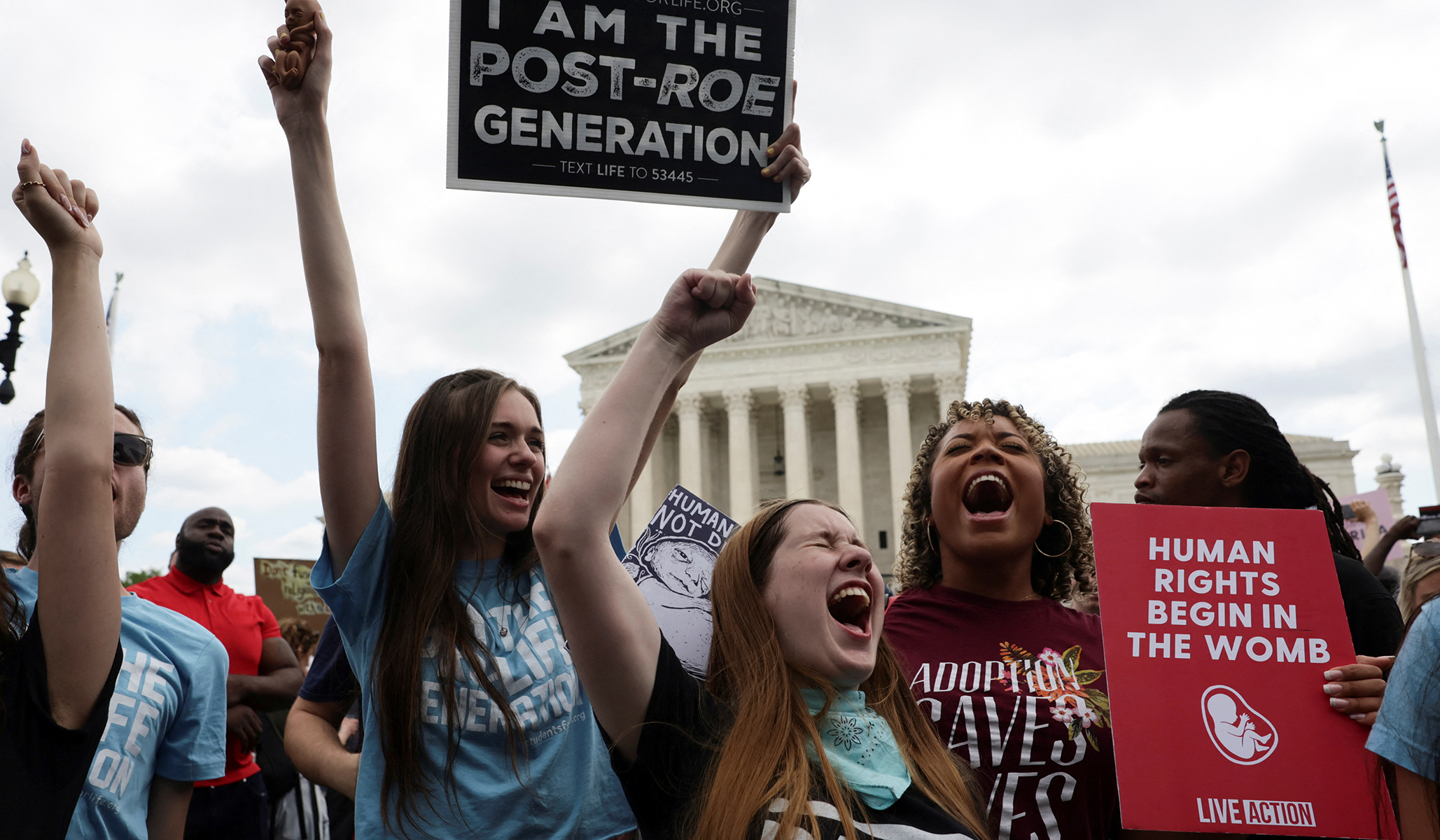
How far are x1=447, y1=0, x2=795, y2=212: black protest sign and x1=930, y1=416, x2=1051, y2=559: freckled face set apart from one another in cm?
118

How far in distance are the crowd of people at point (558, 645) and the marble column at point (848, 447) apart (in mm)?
39280

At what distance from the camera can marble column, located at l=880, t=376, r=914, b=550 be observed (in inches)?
1674

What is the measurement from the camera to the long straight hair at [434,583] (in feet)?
6.95

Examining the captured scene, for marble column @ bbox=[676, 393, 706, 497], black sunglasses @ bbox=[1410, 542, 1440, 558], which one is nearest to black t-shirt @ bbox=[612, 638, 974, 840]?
black sunglasses @ bbox=[1410, 542, 1440, 558]

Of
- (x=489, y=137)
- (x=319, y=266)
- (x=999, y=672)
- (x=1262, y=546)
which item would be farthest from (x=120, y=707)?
(x=1262, y=546)

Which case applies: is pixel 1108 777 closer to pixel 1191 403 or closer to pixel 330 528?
pixel 1191 403

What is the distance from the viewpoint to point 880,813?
69.2 inches

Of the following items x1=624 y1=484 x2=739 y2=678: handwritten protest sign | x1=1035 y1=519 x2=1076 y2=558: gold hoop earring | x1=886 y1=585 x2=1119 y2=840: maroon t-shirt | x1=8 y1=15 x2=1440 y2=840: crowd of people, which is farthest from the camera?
x1=1035 y1=519 x2=1076 y2=558: gold hoop earring

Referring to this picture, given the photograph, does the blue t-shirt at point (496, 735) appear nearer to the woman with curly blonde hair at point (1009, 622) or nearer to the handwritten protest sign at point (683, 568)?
the handwritten protest sign at point (683, 568)

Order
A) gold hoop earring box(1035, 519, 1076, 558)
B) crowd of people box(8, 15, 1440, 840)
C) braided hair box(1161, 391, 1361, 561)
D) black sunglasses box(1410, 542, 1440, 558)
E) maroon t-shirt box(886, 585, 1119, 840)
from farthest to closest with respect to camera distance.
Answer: black sunglasses box(1410, 542, 1440, 558) < braided hair box(1161, 391, 1361, 561) < gold hoop earring box(1035, 519, 1076, 558) < maroon t-shirt box(886, 585, 1119, 840) < crowd of people box(8, 15, 1440, 840)

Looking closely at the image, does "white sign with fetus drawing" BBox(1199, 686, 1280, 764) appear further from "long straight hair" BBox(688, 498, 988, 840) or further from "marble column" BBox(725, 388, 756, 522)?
"marble column" BBox(725, 388, 756, 522)

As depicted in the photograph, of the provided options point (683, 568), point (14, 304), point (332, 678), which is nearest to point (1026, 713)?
point (683, 568)

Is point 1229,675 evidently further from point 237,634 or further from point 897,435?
point 897,435

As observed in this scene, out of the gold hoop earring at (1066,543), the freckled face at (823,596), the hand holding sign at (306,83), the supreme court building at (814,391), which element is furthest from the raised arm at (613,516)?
the supreme court building at (814,391)
